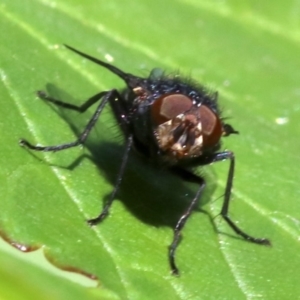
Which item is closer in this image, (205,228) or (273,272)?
(273,272)

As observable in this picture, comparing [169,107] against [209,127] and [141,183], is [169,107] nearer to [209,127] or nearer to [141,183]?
[209,127]

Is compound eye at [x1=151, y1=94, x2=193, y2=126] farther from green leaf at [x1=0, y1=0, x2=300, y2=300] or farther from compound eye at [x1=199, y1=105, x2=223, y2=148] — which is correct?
green leaf at [x1=0, y1=0, x2=300, y2=300]

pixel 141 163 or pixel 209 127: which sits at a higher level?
pixel 209 127

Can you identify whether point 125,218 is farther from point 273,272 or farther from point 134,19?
point 134,19

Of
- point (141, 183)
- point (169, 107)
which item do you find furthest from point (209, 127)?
point (141, 183)

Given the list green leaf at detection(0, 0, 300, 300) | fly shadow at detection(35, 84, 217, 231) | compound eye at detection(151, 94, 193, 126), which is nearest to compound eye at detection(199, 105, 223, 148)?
compound eye at detection(151, 94, 193, 126)

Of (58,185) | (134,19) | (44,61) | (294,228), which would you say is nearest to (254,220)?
(294,228)
